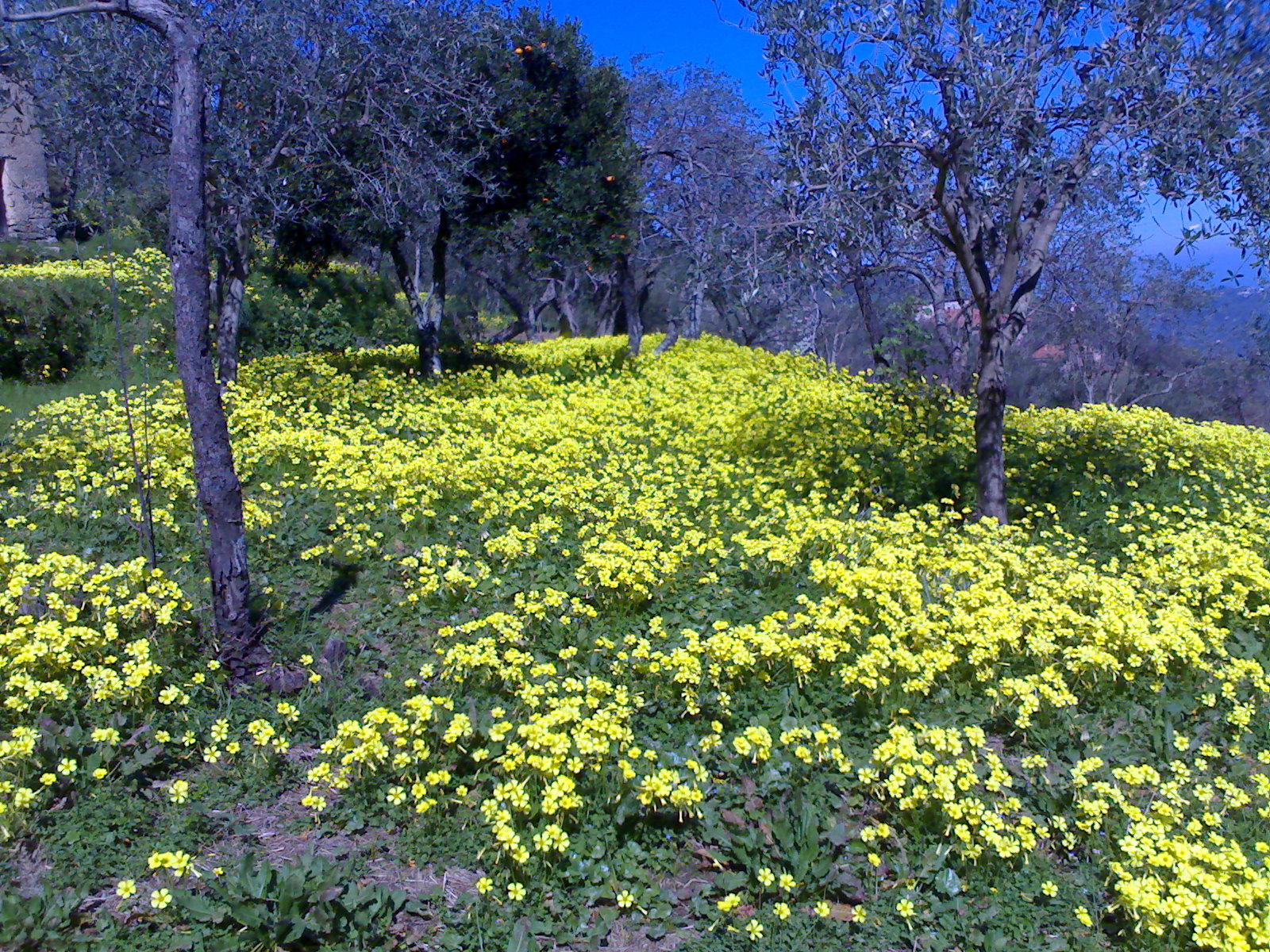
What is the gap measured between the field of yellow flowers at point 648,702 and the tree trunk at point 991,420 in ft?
1.49

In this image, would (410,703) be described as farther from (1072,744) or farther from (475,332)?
(475,332)

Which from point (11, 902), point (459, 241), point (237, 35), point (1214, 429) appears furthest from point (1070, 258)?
point (11, 902)

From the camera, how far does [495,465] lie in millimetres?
9500

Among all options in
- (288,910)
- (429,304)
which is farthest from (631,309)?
(288,910)

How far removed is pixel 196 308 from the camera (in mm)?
5379

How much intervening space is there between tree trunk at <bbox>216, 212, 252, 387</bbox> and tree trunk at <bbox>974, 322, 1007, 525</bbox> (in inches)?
363

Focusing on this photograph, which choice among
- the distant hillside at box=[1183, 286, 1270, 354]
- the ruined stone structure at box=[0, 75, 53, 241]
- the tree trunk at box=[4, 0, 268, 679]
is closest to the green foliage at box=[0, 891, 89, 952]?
the tree trunk at box=[4, 0, 268, 679]

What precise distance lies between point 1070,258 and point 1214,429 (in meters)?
4.74

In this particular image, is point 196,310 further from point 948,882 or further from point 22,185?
point 22,185

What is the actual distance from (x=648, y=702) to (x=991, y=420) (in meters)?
5.48

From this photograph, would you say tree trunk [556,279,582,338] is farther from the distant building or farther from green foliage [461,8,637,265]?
green foliage [461,8,637,265]

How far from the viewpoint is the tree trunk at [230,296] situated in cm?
1184

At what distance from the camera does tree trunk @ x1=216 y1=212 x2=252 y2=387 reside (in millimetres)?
11836

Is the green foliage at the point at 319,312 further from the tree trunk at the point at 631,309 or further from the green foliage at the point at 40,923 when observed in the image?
the green foliage at the point at 40,923
